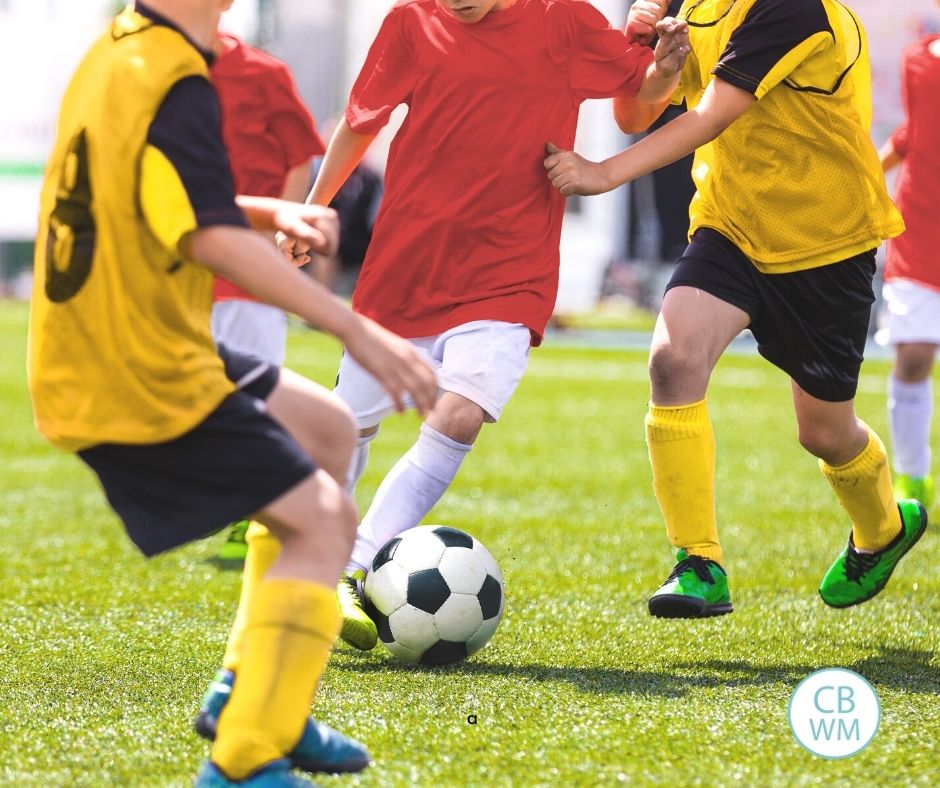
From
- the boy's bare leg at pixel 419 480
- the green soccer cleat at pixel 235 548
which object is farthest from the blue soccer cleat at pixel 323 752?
the green soccer cleat at pixel 235 548

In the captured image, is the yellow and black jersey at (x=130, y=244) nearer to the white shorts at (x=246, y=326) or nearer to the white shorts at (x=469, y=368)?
the white shorts at (x=469, y=368)

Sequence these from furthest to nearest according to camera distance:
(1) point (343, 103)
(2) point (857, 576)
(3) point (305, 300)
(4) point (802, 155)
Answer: (1) point (343, 103)
(2) point (857, 576)
(4) point (802, 155)
(3) point (305, 300)

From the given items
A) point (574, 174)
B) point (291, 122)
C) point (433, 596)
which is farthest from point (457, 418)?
point (291, 122)

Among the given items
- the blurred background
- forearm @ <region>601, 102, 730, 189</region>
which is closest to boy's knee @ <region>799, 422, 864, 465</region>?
forearm @ <region>601, 102, 730, 189</region>

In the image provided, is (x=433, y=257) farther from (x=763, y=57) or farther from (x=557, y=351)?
(x=557, y=351)

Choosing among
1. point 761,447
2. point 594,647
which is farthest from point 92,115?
point 761,447

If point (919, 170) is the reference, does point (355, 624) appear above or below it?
below

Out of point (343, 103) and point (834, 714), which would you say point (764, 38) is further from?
point (343, 103)

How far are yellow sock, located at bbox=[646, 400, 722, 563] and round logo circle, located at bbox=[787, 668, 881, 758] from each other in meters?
0.83

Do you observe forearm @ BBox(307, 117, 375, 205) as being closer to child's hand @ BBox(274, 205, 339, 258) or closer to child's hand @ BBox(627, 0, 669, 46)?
child's hand @ BBox(627, 0, 669, 46)

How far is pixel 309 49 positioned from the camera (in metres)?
24.2

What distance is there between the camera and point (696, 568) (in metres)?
4.13

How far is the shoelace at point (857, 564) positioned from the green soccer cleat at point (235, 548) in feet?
7.35

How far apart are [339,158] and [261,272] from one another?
2.00 metres
